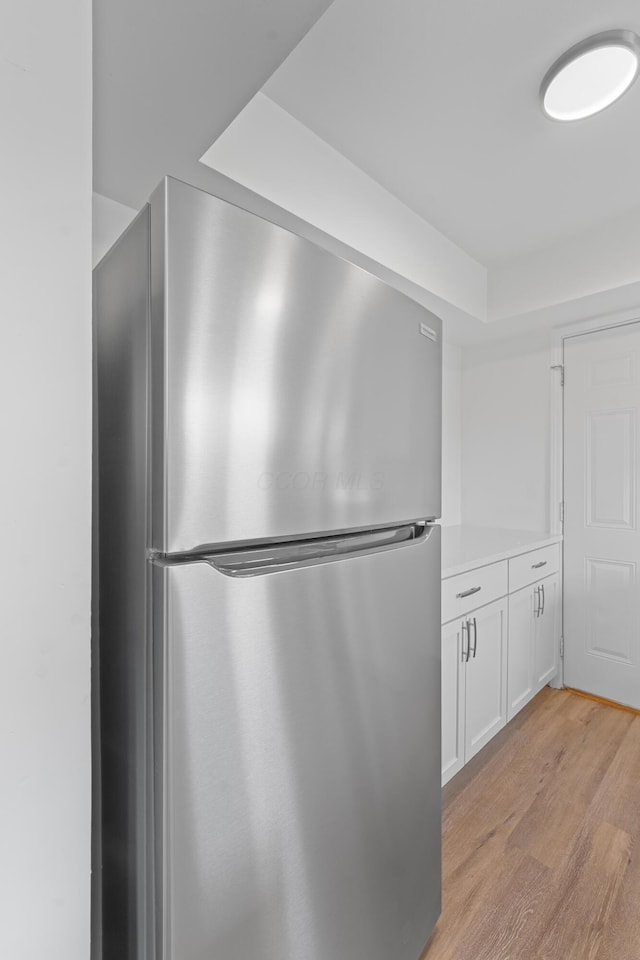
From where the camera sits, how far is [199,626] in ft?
2.00

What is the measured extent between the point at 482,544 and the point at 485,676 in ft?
1.97

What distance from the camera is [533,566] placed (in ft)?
7.52

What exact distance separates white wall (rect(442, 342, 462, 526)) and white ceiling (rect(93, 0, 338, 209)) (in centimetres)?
211

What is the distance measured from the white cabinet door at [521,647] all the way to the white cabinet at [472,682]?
72 mm

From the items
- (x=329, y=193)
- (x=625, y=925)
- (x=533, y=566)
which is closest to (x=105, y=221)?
(x=329, y=193)

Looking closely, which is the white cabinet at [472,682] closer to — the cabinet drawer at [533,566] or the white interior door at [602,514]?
the cabinet drawer at [533,566]

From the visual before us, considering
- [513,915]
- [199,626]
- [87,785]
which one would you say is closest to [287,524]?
[199,626]

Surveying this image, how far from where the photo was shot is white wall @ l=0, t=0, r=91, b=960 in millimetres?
585

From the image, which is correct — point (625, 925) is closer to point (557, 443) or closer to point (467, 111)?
point (557, 443)

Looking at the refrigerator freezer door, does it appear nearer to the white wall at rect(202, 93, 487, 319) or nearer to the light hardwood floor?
the white wall at rect(202, 93, 487, 319)

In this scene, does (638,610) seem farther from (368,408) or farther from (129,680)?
(129,680)

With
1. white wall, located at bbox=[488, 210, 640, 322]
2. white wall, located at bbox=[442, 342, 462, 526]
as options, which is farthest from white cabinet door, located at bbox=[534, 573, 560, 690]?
white wall, located at bbox=[488, 210, 640, 322]

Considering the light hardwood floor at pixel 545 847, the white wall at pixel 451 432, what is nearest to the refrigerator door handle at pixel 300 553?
the light hardwood floor at pixel 545 847

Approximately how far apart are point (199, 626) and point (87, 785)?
0.29 metres
